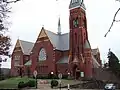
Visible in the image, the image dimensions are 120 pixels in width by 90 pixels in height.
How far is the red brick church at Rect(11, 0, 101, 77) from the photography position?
63562 mm

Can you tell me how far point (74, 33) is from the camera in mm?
66688

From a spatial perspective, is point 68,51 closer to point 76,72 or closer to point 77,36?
point 77,36

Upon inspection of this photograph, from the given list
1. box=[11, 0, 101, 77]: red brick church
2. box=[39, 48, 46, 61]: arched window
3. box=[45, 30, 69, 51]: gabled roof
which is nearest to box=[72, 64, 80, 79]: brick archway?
box=[11, 0, 101, 77]: red brick church

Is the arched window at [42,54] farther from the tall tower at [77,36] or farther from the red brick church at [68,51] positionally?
the tall tower at [77,36]

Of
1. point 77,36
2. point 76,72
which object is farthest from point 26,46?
point 76,72

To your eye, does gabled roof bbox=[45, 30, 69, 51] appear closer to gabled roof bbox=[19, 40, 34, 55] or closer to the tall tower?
the tall tower

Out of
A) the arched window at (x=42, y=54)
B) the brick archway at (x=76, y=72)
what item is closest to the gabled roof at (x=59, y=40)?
the arched window at (x=42, y=54)

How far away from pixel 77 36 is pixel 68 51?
599cm

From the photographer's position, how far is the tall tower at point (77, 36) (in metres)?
63.7

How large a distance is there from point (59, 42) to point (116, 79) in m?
21.0

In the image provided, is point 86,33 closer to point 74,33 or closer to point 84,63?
point 74,33

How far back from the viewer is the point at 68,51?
6950 centimetres

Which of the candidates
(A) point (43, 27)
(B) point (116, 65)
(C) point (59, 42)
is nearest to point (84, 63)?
(B) point (116, 65)

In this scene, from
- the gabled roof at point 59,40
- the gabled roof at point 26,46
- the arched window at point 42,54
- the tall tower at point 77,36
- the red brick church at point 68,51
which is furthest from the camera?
the gabled roof at point 26,46
